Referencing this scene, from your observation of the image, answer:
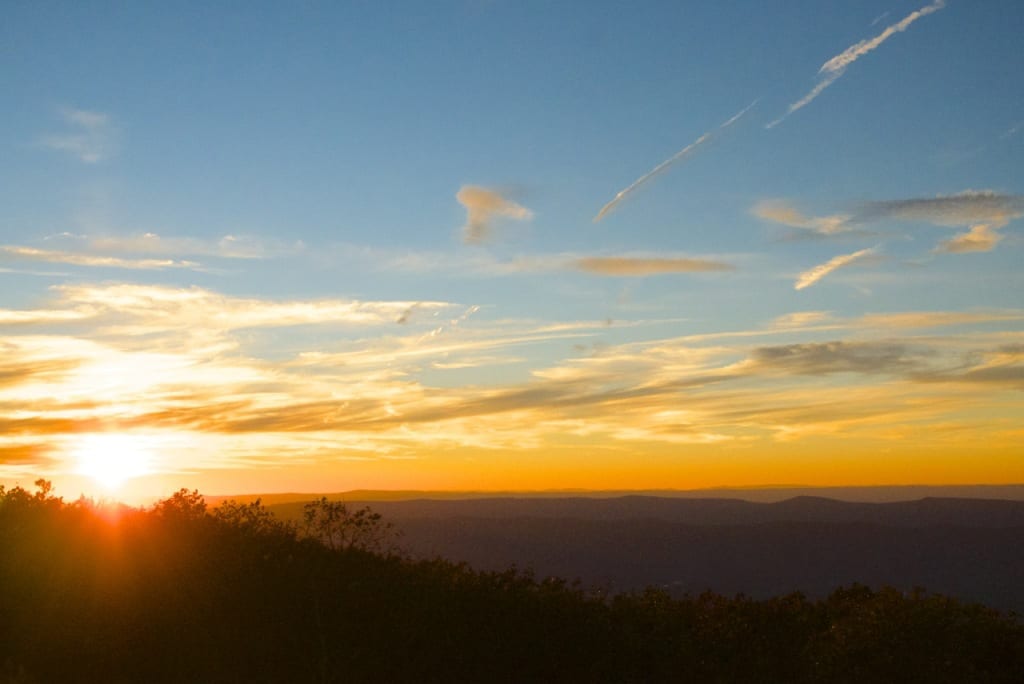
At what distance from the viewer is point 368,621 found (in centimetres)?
1383

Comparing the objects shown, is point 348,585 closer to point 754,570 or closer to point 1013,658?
point 1013,658

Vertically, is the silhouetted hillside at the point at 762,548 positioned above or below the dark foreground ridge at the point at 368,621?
below

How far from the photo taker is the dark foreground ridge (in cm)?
1240

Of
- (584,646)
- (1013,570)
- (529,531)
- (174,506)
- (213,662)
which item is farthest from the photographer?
(1013,570)

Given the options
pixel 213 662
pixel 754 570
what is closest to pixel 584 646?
pixel 213 662

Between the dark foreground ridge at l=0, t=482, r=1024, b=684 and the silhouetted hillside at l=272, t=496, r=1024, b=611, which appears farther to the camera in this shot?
the silhouetted hillside at l=272, t=496, r=1024, b=611

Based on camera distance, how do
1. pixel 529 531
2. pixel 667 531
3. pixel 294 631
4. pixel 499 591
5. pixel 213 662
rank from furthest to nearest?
1. pixel 667 531
2. pixel 529 531
3. pixel 499 591
4. pixel 294 631
5. pixel 213 662

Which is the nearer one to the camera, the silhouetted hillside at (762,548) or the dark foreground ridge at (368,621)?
the dark foreground ridge at (368,621)

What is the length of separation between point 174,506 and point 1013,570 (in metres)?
167

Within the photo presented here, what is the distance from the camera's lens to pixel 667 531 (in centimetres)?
17300

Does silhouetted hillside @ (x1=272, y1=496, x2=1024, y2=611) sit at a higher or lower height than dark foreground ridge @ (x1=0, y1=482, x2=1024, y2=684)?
lower

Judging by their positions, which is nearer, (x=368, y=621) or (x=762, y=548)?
(x=368, y=621)

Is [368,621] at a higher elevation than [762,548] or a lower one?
higher

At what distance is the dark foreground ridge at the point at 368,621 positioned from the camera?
488 inches
